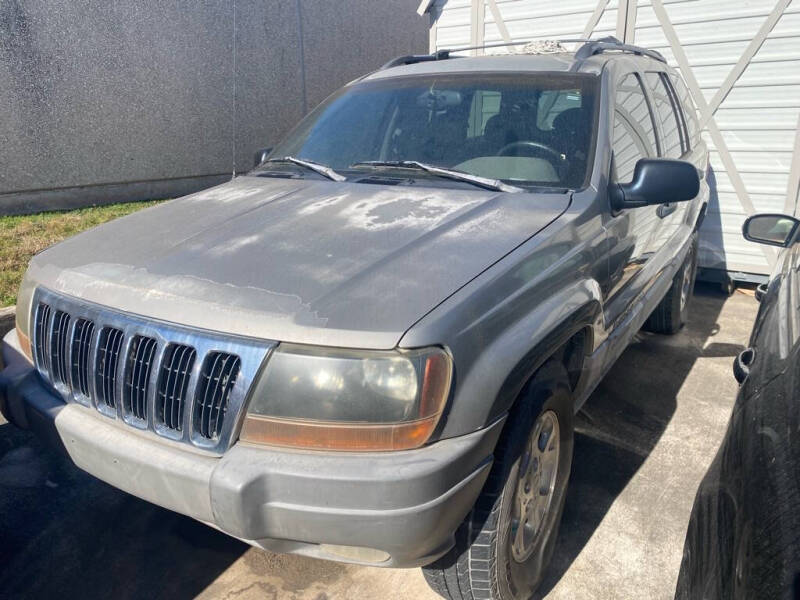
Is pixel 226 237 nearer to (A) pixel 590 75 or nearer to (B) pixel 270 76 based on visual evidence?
(A) pixel 590 75

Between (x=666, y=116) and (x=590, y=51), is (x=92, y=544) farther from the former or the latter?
(x=666, y=116)

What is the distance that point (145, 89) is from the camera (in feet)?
27.5

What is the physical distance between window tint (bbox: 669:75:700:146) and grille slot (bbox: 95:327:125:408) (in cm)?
419

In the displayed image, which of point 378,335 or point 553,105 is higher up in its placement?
point 553,105

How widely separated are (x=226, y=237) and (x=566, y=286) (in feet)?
4.18

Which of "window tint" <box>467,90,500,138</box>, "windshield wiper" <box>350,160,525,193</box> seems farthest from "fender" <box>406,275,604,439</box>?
"window tint" <box>467,90,500,138</box>

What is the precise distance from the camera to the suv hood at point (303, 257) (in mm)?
1812

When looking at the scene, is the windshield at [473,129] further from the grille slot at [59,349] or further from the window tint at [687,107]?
the window tint at [687,107]

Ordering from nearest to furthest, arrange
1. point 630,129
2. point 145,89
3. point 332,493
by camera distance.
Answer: point 332,493 → point 630,129 → point 145,89

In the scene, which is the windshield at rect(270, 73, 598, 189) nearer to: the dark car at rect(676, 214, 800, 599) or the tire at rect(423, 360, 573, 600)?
the tire at rect(423, 360, 573, 600)

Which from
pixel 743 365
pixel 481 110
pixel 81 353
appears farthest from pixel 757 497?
pixel 481 110

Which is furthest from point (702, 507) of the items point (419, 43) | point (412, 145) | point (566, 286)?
point (419, 43)

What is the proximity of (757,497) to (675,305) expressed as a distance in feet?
12.6

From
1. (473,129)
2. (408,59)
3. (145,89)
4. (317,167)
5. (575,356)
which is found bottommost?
(575,356)
